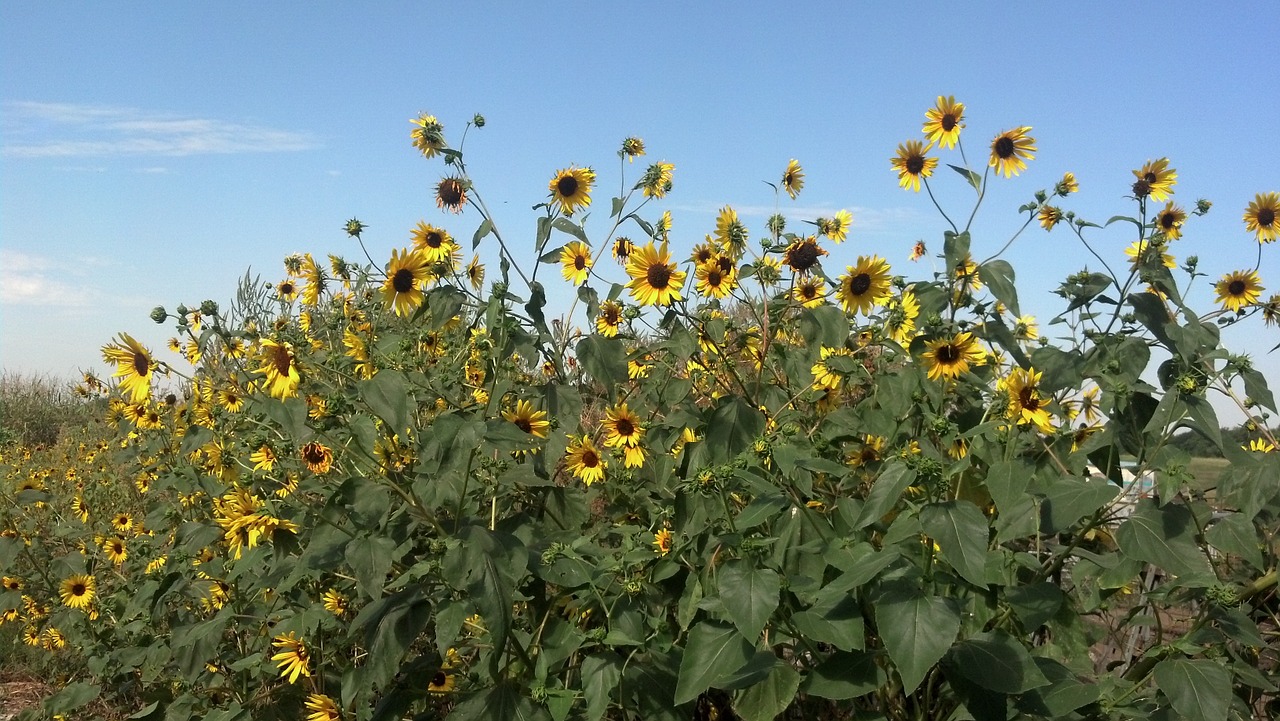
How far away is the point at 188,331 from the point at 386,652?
177 centimetres

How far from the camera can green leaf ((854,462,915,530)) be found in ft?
5.94

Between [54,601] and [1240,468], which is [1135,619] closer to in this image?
[1240,468]

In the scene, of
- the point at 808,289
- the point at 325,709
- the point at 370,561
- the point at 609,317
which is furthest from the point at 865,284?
the point at 325,709

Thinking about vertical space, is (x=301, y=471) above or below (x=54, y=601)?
above

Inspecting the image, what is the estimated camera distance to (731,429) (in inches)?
97.1

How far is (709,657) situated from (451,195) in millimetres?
1788

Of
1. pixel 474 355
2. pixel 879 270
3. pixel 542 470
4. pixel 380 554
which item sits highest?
pixel 879 270

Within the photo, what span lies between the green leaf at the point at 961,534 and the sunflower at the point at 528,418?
4.40 feet

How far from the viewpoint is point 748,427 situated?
2475 millimetres

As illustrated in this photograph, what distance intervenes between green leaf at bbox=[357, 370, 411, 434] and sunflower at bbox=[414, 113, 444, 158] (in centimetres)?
105

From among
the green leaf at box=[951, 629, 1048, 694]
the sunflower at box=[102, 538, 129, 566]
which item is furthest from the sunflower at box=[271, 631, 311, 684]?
the green leaf at box=[951, 629, 1048, 694]

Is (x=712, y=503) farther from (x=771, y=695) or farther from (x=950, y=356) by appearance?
(x=950, y=356)

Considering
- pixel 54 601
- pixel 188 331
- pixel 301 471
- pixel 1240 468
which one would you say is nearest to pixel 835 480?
pixel 1240 468

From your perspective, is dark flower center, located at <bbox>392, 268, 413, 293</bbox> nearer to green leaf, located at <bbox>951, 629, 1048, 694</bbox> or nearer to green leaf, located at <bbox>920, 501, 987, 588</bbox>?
green leaf, located at <bbox>920, 501, 987, 588</bbox>
